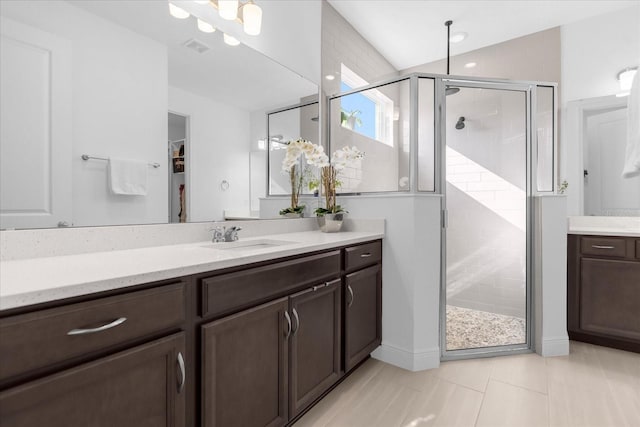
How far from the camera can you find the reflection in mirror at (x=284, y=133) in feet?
7.26

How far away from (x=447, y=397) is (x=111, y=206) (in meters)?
1.97

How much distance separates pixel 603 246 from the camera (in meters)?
2.36

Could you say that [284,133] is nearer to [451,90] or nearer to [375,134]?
[375,134]

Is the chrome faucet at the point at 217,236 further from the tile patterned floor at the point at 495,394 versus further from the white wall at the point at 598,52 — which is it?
the white wall at the point at 598,52

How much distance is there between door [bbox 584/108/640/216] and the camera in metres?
2.68

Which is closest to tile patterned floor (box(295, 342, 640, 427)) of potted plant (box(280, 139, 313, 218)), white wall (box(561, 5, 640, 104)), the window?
potted plant (box(280, 139, 313, 218))

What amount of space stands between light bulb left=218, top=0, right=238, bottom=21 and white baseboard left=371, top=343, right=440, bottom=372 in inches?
90.5

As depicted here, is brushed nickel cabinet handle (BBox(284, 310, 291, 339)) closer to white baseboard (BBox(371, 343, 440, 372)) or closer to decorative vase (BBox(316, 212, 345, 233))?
decorative vase (BBox(316, 212, 345, 233))

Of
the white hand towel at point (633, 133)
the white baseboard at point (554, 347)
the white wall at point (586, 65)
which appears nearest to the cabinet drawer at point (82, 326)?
the white baseboard at point (554, 347)

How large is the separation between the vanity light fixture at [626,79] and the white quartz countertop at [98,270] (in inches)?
123

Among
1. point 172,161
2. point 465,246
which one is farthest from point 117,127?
point 465,246

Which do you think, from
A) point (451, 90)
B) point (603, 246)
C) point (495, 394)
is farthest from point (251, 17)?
point (603, 246)

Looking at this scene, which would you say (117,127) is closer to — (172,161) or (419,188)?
(172,161)

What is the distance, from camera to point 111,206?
Answer: 1.37 metres
